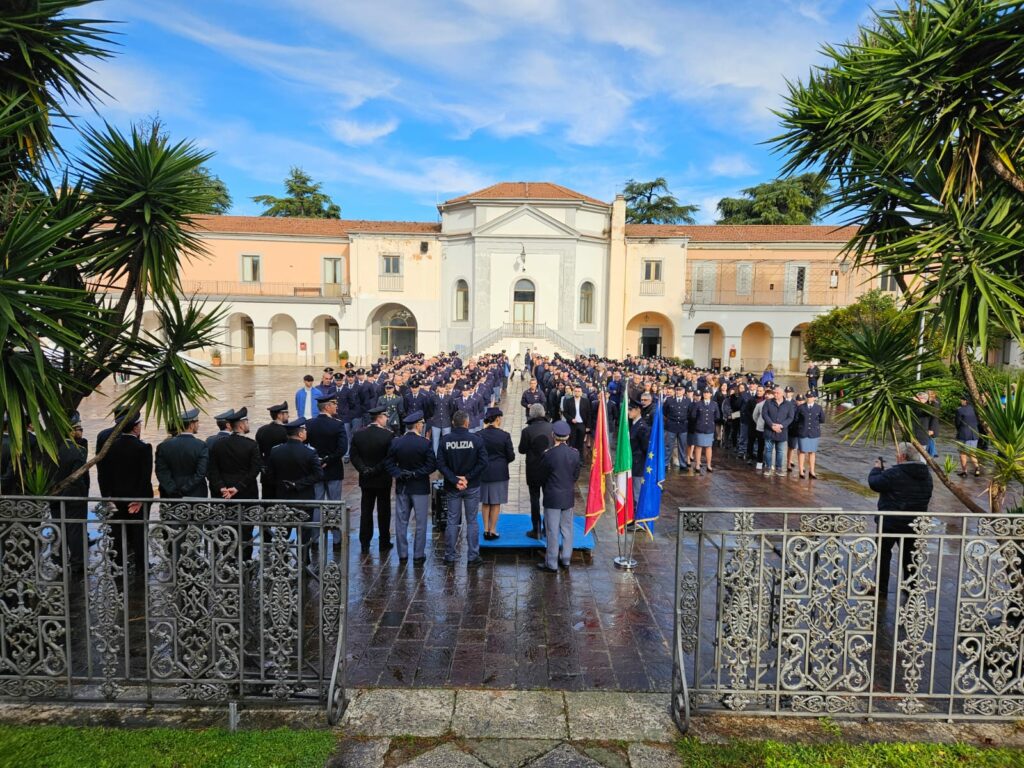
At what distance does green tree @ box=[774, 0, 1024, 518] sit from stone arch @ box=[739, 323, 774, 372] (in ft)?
125

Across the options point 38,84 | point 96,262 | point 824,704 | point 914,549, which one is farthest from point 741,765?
point 38,84

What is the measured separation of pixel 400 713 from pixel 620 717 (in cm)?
152

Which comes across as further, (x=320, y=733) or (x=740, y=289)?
(x=740, y=289)

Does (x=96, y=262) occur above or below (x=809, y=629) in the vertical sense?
above

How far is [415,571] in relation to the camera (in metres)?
7.03

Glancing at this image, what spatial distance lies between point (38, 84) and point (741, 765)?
647 centimetres

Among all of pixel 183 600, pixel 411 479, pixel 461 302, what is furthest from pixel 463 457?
pixel 461 302

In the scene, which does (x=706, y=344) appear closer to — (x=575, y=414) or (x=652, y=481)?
(x=575, y=414)

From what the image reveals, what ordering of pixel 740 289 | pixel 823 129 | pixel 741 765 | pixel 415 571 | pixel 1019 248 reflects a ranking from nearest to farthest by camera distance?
pixel 741 765, pixel 1019 248, pixel 823 129, pixel 415 571, pixel 740 289

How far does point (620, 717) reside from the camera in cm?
432

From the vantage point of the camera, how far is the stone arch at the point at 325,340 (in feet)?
134

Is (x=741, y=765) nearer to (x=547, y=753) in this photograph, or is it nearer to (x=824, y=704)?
(x=824, y=704)

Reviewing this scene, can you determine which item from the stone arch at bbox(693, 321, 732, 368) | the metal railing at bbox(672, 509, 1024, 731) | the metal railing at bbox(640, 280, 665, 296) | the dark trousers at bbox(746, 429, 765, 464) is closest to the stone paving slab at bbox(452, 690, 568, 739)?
the metal railing at bbox(672, 509, 1024, 731)

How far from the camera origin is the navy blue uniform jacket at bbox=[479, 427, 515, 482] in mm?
7613
